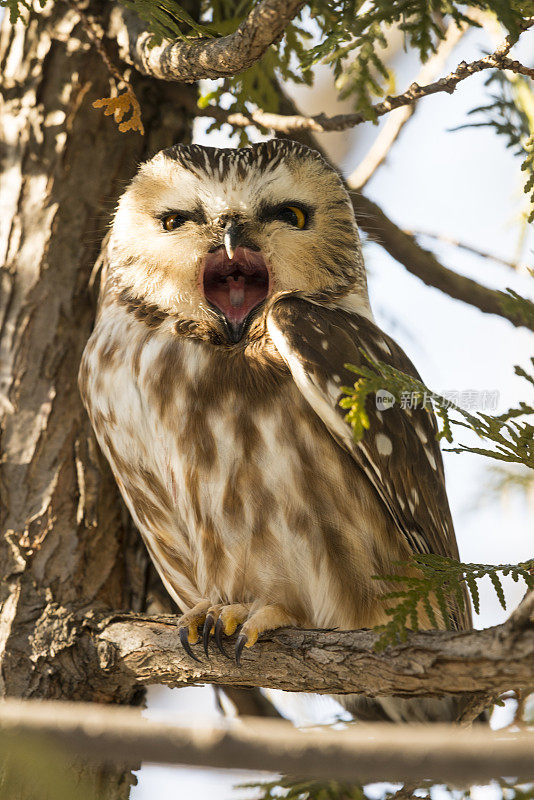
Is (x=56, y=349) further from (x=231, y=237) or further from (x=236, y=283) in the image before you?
(x=231, y=237)

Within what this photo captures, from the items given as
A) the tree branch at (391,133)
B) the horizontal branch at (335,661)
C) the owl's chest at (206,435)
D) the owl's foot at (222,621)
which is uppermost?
the tree branch at (391,133)

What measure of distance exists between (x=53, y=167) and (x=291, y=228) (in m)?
0.96

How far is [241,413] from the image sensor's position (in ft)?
7.59

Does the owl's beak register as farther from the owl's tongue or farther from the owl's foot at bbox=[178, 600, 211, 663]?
the owl's foot at bbox=[178, 600, 211, 663]

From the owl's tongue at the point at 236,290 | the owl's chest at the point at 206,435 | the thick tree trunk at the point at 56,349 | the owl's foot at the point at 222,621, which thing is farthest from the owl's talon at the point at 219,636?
the owl's tongue at the point at 236,290

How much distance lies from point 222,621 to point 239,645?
0.45 ft

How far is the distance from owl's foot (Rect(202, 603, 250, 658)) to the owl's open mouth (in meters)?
0.85

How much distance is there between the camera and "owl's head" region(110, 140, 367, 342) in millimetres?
2564

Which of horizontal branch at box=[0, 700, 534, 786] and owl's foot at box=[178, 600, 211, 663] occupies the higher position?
owl's foot at box=[178, 600, 211, 663]

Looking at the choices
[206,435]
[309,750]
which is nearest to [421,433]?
[206,435]

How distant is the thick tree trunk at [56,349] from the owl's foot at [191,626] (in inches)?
13.9

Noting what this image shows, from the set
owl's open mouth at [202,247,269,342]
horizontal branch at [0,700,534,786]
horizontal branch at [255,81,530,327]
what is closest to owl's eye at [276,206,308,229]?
owl's open mouth at [202,247,269,342]

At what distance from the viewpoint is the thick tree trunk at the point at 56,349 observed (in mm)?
2500

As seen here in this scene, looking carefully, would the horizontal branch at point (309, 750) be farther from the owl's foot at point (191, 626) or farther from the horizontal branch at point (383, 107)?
the horizontal branch at point (383, 107)
